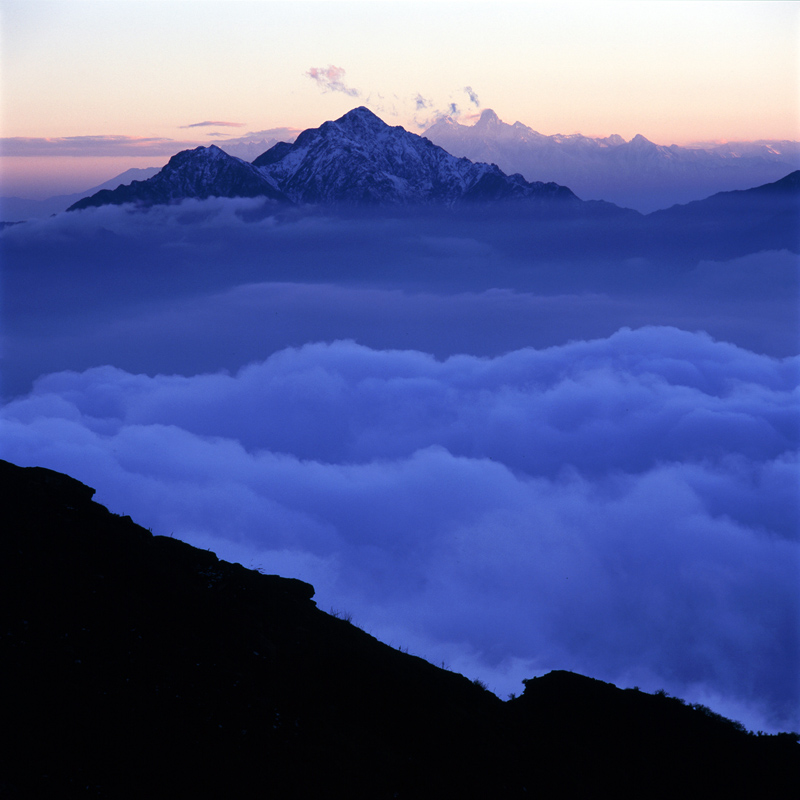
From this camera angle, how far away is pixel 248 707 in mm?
15539

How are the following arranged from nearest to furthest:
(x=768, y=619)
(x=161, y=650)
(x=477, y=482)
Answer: (x=161, y=650) < (x=768, y=619) < (x=477, y=482)

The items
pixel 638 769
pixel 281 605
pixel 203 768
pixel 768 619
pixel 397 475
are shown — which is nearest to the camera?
pixel 203 768

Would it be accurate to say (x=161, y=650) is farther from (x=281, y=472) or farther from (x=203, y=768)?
(x=281, y=472)

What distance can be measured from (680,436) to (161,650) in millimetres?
202274

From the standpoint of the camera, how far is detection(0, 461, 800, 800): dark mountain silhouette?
1348 centimetres

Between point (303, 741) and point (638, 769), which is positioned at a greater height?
point (303, 741)

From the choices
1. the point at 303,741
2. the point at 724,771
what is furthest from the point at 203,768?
the point at 724,771

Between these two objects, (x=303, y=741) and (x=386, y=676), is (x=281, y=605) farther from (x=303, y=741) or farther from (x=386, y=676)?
(x=303, y=741)

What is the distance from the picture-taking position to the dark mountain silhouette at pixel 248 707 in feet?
44.2

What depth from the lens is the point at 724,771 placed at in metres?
19.1

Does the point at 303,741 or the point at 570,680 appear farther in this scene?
the point at 570,680

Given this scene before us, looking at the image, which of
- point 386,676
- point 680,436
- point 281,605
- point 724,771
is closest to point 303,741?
point 386,676

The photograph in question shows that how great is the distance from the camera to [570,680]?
22391 mm

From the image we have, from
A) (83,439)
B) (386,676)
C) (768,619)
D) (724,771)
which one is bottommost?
(768,619)
